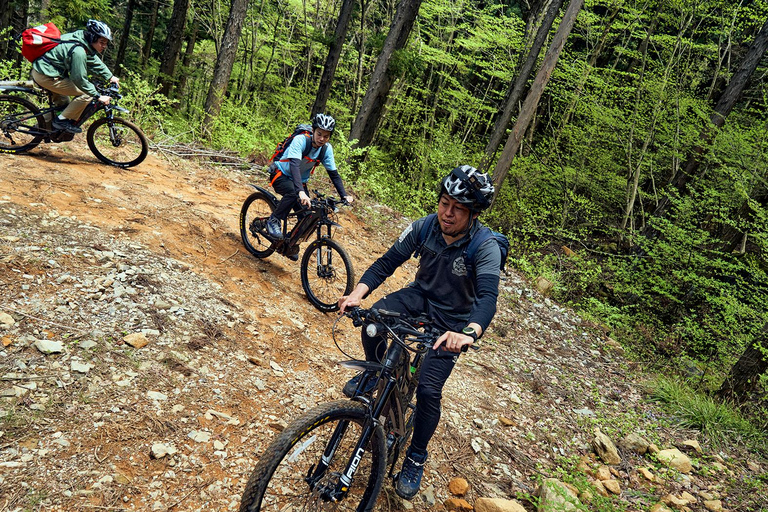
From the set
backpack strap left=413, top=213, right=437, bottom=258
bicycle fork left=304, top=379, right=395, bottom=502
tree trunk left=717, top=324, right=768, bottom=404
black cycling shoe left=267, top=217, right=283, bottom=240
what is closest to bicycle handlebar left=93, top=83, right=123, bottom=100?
black cycling shoe left=267, top=217, right=283, bottom=240

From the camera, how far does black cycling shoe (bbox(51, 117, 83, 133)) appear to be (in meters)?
6.93

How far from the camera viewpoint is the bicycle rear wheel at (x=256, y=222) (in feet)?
21.0

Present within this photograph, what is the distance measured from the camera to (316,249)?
6.06 metres

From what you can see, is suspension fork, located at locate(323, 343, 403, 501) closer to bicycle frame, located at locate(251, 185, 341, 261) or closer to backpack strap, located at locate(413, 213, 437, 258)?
backpack strap, located at locate(413, 213, 437, 258)

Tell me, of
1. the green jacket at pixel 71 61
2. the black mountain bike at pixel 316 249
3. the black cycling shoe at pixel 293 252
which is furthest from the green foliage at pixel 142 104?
the black cycling shoe at pixel 293 252

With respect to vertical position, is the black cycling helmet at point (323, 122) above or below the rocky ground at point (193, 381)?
above

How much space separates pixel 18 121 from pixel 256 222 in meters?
4.14

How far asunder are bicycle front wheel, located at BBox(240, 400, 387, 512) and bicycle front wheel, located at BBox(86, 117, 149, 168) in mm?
6931

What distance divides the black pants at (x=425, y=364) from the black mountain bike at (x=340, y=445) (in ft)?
0.72

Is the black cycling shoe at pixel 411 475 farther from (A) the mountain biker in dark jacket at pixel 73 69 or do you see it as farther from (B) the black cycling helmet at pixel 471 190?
(A) the mountain biker in dark jacket at pixel 73 69

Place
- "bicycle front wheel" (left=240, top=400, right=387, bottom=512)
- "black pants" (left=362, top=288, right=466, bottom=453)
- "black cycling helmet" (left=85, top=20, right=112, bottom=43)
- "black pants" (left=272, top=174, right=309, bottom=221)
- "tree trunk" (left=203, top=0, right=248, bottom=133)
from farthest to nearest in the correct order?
"tree trunk" (left=203, top=0, right=248, bottom=133)
"black cycling helmet" (left=85, top=20, right=112, bottom=43)
"black pants" (left=272, top=174, right=309, bottom=221)
"black pants" (left=362, top=288, right=466, bottom=453)
"bicycle front wheel" (left=240, top=400, right=387, bottom=512)

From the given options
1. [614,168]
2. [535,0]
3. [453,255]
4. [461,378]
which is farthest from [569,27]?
[453,255]

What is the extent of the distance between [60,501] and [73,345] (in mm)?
1432

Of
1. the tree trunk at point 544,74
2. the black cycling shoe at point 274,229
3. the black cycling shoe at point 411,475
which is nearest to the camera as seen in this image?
the black cycling shoe at point 411,475
